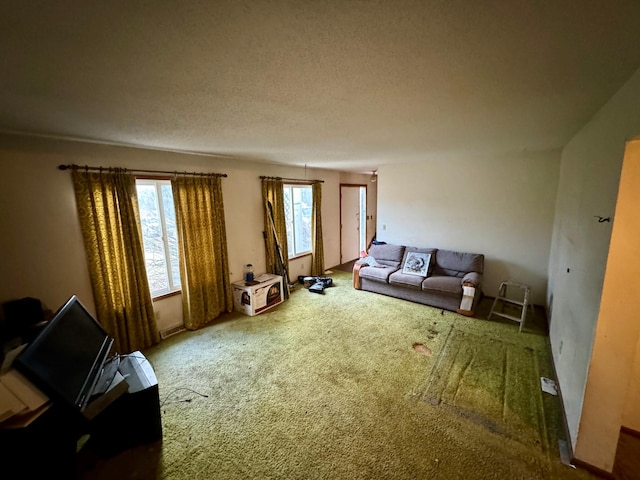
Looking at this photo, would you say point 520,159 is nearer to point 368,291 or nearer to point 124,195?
point 368,291

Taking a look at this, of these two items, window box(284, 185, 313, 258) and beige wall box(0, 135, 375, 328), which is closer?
beige wall box(0, 135, 375, 328)

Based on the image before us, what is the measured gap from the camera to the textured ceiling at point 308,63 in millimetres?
794

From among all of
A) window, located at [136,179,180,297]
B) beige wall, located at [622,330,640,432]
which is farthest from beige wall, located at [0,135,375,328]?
beige wall, located at [622,330,640,432]

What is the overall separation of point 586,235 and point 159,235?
164 inches

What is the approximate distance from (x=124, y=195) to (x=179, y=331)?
5.89ft

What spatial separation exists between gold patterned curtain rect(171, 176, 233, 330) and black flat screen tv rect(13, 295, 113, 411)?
1505mm

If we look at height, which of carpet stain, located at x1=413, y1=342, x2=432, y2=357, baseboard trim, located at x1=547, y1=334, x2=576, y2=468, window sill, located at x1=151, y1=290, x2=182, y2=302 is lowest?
carpet stain, located at x1=413, y1=342, x2=432, y2=357

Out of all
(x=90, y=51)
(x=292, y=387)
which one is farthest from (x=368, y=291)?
(x=90, y=51)

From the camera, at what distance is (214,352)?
3045 mm

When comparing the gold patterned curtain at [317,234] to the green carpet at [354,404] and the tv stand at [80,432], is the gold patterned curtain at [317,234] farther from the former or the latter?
the tv stand at [80,432]

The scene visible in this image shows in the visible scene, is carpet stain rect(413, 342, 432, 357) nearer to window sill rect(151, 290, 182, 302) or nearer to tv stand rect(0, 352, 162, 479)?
tv stand rect(0, 352, 162, 479)

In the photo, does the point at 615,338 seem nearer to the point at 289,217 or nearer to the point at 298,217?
the point at 289,217

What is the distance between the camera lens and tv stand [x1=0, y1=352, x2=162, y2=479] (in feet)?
4.24

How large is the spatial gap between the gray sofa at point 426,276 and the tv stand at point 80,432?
344 centimetres
